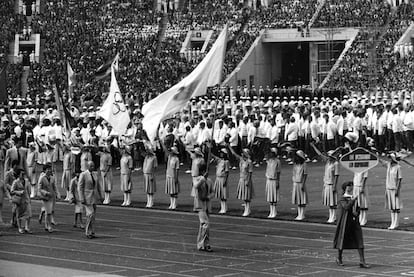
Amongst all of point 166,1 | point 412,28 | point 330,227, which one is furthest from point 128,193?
point 166,1

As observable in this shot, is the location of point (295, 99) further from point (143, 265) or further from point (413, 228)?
point (143, 265)

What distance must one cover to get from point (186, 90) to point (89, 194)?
309cm

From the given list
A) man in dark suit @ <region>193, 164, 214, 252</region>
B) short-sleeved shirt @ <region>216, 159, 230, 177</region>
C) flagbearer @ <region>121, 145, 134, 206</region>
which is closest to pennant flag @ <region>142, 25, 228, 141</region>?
man in dark suit @ <region>193, 164, 214, 252</region>

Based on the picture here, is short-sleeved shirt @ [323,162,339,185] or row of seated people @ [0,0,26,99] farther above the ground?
row of seated people @ [0,0,26,99]

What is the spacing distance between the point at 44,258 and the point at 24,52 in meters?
38.1

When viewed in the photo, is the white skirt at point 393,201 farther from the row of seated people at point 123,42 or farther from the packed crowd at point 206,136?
the row of seated people at point 123,42

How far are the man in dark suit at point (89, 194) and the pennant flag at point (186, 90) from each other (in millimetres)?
2271

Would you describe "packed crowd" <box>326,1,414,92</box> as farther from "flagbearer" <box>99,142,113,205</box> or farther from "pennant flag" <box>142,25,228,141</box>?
"pennant flag" <box>142,25,228,141</box>

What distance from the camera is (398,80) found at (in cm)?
4809

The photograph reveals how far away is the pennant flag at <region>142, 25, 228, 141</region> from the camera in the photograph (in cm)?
2444

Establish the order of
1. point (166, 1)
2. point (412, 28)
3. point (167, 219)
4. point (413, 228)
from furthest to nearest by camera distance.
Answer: point (166, 1) → point (412, 28) → point (167, 219) → point (413, 228)

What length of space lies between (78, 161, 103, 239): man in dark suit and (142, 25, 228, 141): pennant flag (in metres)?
2.27

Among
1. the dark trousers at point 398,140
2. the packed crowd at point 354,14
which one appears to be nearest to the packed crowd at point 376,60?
the packed crowd at point 354,14

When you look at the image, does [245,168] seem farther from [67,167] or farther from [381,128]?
[381,128]
